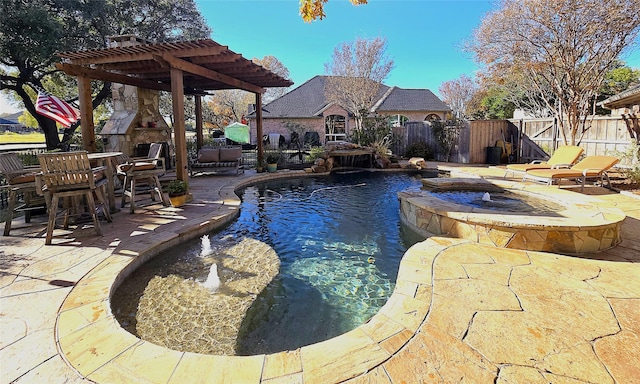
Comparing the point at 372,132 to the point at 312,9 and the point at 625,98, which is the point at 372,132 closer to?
the point at 625,98

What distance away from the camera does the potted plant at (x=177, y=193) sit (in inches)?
229

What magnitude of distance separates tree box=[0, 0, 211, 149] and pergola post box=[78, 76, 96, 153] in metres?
7.44

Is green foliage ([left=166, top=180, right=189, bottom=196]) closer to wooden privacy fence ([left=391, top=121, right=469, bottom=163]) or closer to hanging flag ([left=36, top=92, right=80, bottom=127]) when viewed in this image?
hanging flag ([left=36, top=92, right=80, bottom=127])

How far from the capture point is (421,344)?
1996 mm

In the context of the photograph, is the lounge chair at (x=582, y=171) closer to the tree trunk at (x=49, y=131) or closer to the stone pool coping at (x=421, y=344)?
the stone pool coping at (x=421, y=344)

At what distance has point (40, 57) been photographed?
1218 centimetres

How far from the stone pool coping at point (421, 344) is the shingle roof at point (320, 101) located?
2014cm

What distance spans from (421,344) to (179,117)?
6038 millimetres

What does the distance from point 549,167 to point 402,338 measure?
698 centimetres

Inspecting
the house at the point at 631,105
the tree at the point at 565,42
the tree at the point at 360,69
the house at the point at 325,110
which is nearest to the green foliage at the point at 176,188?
the tree at the point at 565,42

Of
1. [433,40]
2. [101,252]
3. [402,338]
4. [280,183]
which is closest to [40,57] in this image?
[280,183]

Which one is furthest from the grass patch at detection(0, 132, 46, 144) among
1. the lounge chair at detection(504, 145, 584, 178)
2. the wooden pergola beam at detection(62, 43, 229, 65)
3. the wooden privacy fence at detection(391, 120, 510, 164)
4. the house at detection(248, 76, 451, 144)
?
the lounge chair at detection(504, 145, 584, 178)

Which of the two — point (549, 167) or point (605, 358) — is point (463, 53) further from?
point (605, 358)

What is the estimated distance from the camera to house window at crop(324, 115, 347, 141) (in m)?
22.8
